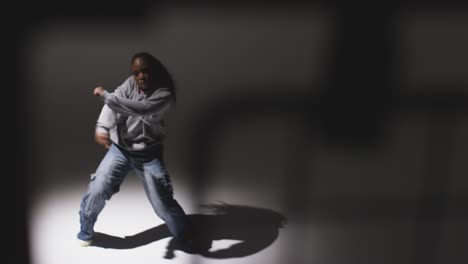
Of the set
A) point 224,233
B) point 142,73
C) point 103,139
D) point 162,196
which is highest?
point 142,73

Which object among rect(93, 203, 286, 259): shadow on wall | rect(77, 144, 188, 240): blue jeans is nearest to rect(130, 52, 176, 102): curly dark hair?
rect(77, 144, 188, 240): blue jeans

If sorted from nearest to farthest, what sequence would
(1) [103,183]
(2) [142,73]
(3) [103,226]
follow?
1. (2) [142,73]
2. (1) [103,183]
3. (3) [103,226]

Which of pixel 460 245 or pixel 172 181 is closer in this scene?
pixel 172 181

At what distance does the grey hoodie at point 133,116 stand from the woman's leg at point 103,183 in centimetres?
7

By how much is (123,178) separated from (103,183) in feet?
0.29

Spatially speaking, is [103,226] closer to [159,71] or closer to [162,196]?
[162,196]

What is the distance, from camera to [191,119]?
211 cm

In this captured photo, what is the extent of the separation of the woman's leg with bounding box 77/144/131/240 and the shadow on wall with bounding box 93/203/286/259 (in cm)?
13

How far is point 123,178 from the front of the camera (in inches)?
85.9

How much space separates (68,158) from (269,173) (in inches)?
35.4

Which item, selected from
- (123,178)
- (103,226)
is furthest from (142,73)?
(103,226)

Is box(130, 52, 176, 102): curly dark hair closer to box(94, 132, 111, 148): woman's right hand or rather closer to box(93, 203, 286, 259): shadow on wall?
box(94, 132, 111, 148): woman's right hand

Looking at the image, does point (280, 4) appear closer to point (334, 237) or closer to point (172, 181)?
point (172, 181)

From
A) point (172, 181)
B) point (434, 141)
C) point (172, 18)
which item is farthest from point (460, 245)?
point (172, 18)
